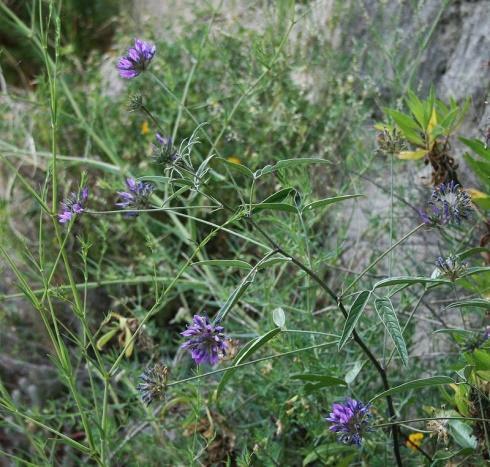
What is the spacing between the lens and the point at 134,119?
3172mm

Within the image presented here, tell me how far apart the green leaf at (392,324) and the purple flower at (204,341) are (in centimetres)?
23

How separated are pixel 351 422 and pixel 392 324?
20 cm

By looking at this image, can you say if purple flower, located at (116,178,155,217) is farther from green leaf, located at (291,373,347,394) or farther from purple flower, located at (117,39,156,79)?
green leaf, located at (291,373,347,394)

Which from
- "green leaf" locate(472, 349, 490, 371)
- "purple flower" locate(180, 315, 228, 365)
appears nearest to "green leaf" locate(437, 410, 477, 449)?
"green leaf" locate(472, 349, 490, 371)

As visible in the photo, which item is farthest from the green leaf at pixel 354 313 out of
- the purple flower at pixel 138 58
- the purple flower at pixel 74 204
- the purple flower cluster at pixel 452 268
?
the purple flower at pixel 138 58

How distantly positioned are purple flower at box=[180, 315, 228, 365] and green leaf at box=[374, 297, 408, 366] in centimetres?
23

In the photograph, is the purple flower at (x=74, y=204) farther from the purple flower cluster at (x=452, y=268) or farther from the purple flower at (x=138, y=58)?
the purple flower cluster at (x=452, y=268)

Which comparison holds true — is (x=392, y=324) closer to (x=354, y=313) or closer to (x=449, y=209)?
(x=354, y=313)

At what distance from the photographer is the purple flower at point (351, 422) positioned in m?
1.25

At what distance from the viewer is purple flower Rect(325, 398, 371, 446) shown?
125cm

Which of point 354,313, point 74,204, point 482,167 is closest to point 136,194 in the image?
point 74,204

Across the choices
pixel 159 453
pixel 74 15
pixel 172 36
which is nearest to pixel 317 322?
pixel 159 453

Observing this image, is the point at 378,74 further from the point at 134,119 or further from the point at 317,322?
the point at 317,322

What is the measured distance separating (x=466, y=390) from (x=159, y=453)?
2.93 ft
